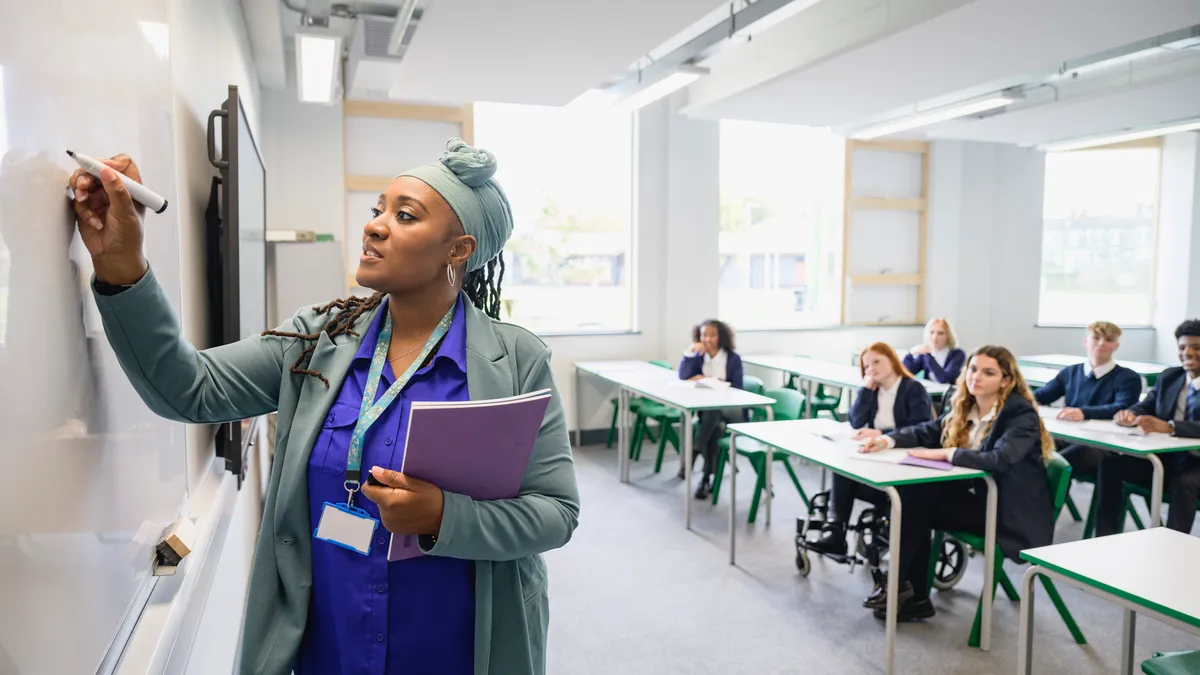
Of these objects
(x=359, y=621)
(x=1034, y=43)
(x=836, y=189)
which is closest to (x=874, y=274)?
(x=836, y=189)

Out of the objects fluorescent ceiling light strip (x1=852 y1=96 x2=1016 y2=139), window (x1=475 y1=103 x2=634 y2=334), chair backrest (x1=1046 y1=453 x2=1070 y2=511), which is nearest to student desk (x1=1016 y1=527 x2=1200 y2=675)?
chair backrest (x1=1046 y1=453 x2=1070 y2=511)

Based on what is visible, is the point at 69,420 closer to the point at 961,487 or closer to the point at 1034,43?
the point at 961,487

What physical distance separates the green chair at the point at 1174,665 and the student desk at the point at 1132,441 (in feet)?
6.76

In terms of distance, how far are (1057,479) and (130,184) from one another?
3.68 meters

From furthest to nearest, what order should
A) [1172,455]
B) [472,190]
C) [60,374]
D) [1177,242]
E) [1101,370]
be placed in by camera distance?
[1177,242], [1101,370], [1172,455], [472,190], [60,374]

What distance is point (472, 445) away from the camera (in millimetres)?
1043

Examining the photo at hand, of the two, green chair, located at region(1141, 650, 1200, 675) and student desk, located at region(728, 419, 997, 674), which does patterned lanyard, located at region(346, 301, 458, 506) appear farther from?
student desk, located at region(728, 419, 997, 674)

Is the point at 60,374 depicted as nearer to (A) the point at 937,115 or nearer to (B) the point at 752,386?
(B) the point at 752,386

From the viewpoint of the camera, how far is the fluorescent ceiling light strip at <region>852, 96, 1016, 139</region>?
5.40 m

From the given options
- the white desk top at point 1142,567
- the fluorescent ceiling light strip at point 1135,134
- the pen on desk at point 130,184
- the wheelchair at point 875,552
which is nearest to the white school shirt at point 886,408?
the wheelchair at point 875,552

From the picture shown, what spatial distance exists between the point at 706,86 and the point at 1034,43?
263 cm

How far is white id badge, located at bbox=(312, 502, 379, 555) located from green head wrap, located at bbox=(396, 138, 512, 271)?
1.46 feet

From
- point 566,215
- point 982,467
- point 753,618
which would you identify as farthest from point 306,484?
point 566,215

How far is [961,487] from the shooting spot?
358cm
